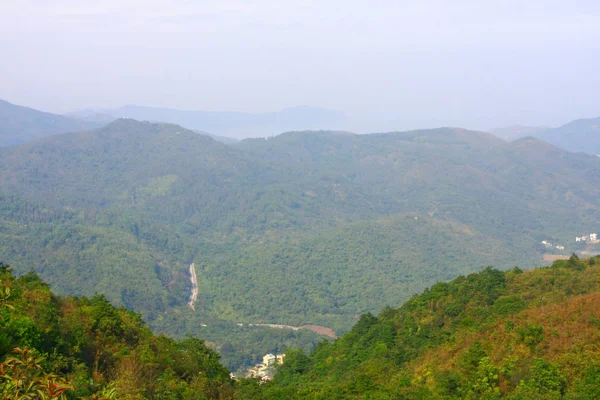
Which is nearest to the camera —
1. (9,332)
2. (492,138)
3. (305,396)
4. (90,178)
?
(9,332)

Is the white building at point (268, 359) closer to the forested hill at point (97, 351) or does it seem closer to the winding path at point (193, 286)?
the winding path at point (193, 286)

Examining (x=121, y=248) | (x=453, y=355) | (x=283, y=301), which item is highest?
(x=453, y=355)

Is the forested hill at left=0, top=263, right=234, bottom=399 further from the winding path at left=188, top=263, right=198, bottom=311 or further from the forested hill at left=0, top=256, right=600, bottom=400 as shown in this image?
the winding path at left=188, top=263, right=198, bottom=311

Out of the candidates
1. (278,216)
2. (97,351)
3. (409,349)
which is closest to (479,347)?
(409,349)

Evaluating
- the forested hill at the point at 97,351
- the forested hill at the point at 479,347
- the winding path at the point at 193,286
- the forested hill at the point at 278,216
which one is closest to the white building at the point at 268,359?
the forested hill at the point at 278,216

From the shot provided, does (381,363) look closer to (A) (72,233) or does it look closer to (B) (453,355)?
(B) (453,355)

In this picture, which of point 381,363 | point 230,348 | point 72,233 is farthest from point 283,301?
point 381,363
